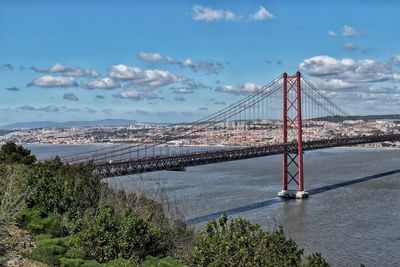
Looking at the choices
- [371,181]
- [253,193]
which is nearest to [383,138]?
[371,181]

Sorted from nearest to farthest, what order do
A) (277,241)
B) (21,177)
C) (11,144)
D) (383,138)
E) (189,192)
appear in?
(277,241) < (21,177) < (11,144) < (189,192) < (383,138)

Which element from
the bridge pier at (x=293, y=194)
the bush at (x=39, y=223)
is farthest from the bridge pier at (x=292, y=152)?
the bush at (x=39, y=223)

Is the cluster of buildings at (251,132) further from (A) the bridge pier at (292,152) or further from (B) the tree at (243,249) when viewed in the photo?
(B) the tree at (243,249)

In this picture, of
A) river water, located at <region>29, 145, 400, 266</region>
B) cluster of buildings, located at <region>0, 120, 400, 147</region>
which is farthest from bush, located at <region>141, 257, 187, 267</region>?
cluster of buildings, located at <region>0, 120, 400, 147</region>

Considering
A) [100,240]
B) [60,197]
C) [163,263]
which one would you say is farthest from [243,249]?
[60,197]

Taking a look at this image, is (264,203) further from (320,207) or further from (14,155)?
(14,155)

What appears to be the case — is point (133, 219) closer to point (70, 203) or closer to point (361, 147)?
point (70, 203)

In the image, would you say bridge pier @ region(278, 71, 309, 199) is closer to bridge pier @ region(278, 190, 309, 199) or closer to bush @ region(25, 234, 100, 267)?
bridge pier @ region(278, 190, 309, 199)
